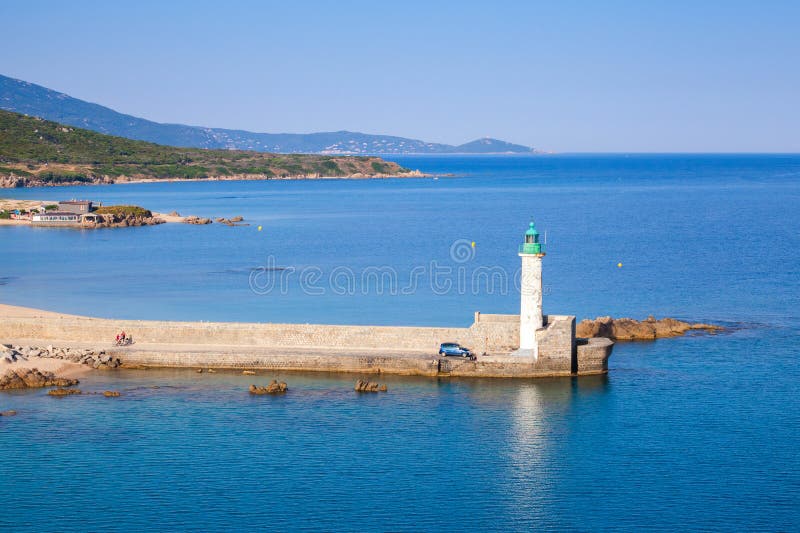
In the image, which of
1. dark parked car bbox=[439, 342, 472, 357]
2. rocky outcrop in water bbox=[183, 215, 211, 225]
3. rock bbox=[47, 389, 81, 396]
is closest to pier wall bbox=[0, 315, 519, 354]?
dark parked car bbox=[439, 342, 472, 357]

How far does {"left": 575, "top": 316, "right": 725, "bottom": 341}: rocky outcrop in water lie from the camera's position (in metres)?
44.6

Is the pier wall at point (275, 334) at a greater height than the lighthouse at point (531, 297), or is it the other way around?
the lighthouse at point (531, 297)

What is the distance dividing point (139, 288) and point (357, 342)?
1038 inches

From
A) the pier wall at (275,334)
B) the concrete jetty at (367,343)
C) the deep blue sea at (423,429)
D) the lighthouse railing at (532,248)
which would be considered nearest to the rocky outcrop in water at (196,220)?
the deep blue sea at (423,429)

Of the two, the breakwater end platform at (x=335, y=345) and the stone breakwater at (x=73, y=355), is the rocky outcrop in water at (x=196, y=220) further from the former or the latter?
the stone breakwater at (x=73, y=355)

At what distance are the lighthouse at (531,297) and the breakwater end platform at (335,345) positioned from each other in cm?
39

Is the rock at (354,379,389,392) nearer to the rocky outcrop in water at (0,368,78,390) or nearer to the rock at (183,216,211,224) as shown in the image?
the rocky outcrop in water at (0,368,78,390)

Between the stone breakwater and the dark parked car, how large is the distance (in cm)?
1213

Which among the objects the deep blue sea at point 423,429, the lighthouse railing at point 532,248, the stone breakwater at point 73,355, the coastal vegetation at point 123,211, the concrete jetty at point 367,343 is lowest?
the deep blue sea at point 423,429

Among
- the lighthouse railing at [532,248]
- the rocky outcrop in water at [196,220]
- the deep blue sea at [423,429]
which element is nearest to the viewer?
the deep blue sea at [423,429]

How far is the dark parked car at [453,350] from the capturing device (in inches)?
1464

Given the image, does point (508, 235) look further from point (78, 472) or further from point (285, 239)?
point (78, 472)

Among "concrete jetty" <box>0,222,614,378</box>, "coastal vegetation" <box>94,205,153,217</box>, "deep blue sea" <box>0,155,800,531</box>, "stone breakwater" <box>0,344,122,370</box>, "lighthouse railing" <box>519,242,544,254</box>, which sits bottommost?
"deep blue sea" <box>0,155,800,531</box>

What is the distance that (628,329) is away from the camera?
150ft
